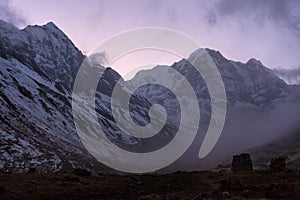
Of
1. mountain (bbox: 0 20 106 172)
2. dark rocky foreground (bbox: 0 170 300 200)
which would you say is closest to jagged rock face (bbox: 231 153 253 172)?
dark rocky foreground (bbox: 0 170 300 200)

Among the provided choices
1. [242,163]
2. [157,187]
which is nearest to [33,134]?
[242,163]

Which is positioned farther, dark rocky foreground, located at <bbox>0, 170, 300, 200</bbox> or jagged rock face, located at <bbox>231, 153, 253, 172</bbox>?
jagged rock face, located at <bbox>231, 153, 253, 172</bbox>

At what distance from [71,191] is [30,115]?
132827 millimetres

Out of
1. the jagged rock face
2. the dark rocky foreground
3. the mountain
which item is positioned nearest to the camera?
the dark rocky foreground

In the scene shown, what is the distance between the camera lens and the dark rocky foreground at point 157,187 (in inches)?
1419

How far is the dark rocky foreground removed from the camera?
3603 centimetres

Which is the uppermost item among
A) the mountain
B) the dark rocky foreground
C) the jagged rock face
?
the mountain

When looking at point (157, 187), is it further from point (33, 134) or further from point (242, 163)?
point (33, 134)

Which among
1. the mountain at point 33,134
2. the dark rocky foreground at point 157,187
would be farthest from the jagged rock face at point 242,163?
the mountain at point 33,134

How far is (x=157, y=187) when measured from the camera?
4641 centimetres

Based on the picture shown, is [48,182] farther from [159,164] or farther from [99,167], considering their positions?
[159,164]

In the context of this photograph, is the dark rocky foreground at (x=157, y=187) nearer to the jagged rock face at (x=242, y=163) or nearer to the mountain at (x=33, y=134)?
the jagged rock face at (x=242, y=163)

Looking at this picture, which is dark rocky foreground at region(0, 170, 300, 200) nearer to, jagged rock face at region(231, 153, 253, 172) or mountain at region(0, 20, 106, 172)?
jagged rock face at region(231, 153, 253, 172)

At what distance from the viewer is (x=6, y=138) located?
117812 mm
